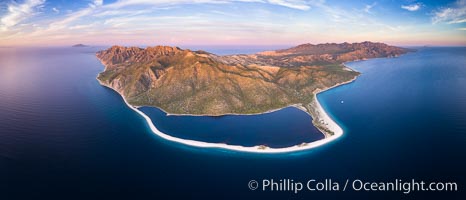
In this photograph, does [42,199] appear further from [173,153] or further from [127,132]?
[127,132]

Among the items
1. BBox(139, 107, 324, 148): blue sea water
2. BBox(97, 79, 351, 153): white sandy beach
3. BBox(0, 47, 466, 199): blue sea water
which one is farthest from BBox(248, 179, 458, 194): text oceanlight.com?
BBox(139, 107, 324, 148): blue sea water

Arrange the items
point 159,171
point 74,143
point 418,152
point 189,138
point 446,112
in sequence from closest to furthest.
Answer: point 159,171 < point 418,152 < point 74,143 < point 189,138 < point 446,112

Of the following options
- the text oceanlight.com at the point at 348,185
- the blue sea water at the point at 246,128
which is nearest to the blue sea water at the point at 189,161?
the text oceanlight.com at the point at 348,185

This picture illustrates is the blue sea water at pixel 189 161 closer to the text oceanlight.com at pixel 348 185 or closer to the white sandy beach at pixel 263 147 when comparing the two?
the text oceanlight.com at pixel 348 185

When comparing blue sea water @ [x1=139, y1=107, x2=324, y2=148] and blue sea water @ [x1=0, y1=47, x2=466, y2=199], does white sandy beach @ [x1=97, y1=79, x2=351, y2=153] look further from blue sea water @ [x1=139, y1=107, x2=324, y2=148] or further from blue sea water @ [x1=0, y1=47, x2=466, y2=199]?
blue sea water @ [x1=0, y1=47, x2=466, y2=199]

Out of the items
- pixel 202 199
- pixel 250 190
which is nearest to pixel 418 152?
pixel 250 190

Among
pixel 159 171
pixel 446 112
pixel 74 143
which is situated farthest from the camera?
pixel 446 112

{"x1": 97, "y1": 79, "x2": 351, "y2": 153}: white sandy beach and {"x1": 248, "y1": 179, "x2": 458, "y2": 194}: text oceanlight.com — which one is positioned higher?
{"x1": 97, "y1": 79, "x2": 351, "y2": 153}: white sandy beach

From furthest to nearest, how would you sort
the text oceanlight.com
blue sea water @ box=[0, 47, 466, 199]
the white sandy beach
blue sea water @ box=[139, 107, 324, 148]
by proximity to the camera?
blue sea water @ box=[139, 107, 324, 148], the white sandy beach, the text oceanlight.com, blue sea water @ box=[0, 47, 466, 199]
